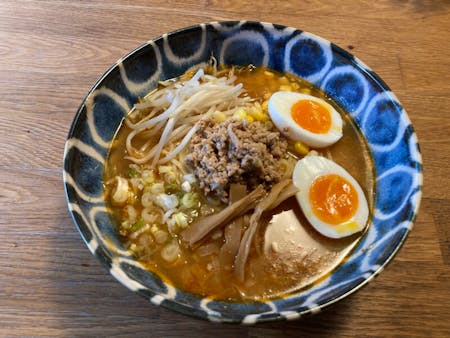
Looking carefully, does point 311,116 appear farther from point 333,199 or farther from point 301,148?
point 333,199

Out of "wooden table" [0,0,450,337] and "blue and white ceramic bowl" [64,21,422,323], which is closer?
"blue and white ceramic bowl" [64,21,422,323]

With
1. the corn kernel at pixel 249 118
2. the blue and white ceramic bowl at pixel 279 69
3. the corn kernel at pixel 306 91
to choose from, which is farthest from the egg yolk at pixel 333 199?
the corn kernel at pixel 306 91

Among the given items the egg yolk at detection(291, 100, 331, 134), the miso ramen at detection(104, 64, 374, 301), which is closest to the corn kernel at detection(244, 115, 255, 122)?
the miso ramen at detection(104, 64, 374, 301)

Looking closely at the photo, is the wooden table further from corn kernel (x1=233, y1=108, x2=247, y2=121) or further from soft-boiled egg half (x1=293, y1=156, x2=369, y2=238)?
corn kernel (x1=233, y1=108, x2=247, y2=121)

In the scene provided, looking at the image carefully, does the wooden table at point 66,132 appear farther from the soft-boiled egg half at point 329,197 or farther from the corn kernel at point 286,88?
the corn kernel at point 286,88

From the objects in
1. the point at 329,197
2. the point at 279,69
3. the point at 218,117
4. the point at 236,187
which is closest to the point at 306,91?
the point at 279,69

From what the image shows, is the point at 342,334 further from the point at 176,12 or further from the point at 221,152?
the point at 176,12

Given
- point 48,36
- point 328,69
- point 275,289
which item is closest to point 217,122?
point 328,69
